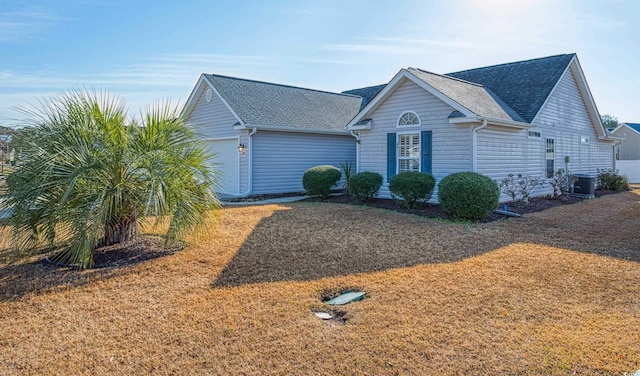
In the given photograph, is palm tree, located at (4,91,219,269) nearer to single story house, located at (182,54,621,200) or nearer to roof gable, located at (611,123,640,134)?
single story house, located at (182,54,621,200)

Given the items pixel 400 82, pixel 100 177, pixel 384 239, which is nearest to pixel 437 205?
pixel 400 82

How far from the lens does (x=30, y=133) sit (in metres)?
5.94

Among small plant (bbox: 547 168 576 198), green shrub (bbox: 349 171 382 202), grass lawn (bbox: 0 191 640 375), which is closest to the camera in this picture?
grass lawn (bbox: 0 191 640 375)

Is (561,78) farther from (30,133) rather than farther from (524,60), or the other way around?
(30,133)

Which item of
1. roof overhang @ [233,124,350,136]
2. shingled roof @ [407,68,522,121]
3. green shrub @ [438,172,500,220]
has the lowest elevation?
green shrub @ [438,172,500,220]

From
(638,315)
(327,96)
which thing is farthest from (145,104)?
(327,96)

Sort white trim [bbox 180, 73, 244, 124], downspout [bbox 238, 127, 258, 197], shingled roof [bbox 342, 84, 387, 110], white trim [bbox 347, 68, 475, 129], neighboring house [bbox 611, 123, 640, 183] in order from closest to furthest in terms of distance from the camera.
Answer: white trim [bbox 347, 68, 475, 129], downspout [bbox 238, 127, 258, 197], white trim [bbox 180, 73, 244, 124], shingled roof [bbox 342, 84, 387, 110], neighboring house [bbox 611, 123, 640, 183]

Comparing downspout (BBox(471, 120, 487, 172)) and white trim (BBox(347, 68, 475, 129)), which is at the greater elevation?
white trim (BBox(347, 68, 475, 129))

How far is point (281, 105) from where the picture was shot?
1636 cm

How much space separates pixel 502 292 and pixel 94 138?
5.98 m

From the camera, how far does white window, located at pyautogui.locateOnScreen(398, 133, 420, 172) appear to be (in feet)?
Answer: 40.2

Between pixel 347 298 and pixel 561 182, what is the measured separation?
13.1m

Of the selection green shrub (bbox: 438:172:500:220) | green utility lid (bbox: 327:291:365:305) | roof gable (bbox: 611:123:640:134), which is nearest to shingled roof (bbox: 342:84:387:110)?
green shrub (bbox: 438:172:500:220)

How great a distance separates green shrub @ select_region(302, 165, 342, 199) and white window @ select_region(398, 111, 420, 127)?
288cm
